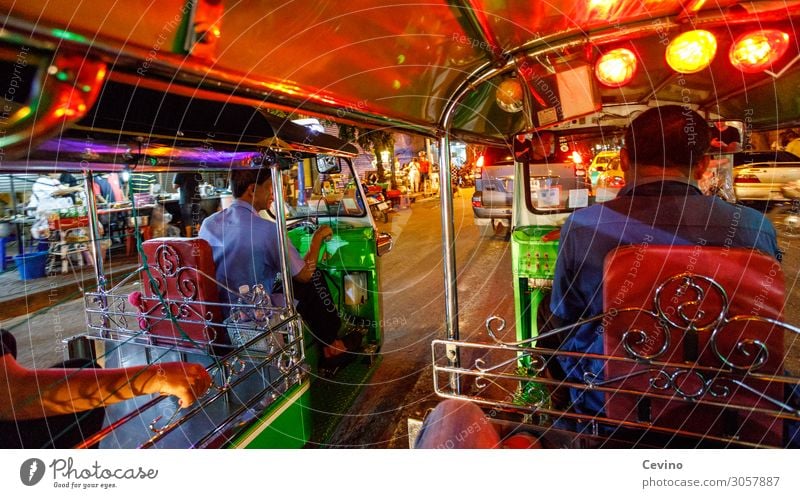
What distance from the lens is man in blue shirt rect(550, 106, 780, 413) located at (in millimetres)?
1431

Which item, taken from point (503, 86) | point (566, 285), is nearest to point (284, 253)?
point (566, 285)

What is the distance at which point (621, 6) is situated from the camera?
1.63 metres

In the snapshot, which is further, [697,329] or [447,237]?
[447,237]

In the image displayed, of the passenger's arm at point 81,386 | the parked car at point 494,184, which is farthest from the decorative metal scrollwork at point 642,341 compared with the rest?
the parked car at point 494,184

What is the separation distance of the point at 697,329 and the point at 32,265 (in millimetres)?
8738

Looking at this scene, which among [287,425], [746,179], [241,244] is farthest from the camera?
[746,179]

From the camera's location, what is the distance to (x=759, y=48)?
5.38 feet

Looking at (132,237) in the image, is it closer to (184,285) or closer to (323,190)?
(323,190)

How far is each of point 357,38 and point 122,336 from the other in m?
2.21

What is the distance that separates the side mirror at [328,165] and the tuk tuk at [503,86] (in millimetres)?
699

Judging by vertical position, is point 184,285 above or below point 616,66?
below

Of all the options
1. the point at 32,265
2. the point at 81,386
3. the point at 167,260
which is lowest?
the point at 32,265

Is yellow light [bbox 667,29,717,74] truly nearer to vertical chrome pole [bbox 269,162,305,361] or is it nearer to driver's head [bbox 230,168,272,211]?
vertical chrome pole [bbox 269,162,305,361]

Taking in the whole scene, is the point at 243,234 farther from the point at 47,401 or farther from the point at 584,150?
the point at 584,150
